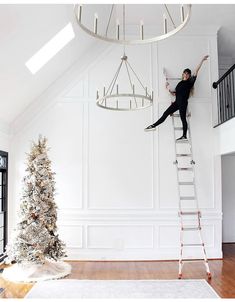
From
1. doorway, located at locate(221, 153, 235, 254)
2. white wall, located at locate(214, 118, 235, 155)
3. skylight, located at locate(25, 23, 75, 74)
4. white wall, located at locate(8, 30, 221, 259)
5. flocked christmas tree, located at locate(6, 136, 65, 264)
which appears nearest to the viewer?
flocked christmas tree, located at locate(6, 136, 65, 264)

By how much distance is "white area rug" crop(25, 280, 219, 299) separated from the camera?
4.33 metres

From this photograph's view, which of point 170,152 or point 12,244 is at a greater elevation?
point 170,152

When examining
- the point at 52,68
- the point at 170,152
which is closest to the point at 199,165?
the point at 170,152

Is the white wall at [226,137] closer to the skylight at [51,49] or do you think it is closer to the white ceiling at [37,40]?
the white ceiling at [37,40]

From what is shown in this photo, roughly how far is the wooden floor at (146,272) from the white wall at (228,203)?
1.58m

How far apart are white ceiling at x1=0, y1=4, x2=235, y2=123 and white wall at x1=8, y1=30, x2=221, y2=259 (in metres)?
0.40

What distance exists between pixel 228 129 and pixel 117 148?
2.09 metres

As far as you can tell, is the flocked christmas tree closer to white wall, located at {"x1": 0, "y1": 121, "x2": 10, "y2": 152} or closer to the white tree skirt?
the white tree skirt

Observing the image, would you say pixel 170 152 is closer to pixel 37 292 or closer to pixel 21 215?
pixel 21 215

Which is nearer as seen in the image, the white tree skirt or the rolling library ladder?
the white tree skirt

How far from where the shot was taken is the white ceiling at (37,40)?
14.4 ft

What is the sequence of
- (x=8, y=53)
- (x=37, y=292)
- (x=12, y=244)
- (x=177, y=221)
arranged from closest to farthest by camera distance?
(x=37, y=292) < (x=8, y=53) < (x=12, y=244) < (x=177, y=221)

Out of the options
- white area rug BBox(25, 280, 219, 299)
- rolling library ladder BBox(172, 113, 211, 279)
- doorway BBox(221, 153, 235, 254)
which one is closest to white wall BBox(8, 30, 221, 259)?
rolling library ladder BBox(172, 113, 211, 279)

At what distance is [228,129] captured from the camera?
5.92 metres
